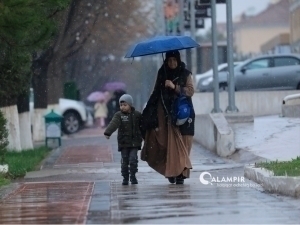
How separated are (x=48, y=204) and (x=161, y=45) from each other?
3497 millimetres

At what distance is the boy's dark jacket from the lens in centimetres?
1530

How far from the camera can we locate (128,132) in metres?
15.3

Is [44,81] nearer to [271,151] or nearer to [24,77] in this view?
[24,77]

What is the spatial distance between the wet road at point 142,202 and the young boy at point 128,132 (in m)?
0.33

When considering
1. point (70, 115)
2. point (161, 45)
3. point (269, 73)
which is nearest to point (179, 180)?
point (161, 45)

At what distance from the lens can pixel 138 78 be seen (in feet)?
271

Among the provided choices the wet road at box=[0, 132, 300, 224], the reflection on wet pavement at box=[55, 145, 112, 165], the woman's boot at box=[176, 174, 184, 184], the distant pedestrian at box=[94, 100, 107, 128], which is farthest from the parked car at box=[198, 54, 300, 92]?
the woman's boot at box=[176, 174, 184, 184]

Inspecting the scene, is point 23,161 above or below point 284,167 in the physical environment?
below

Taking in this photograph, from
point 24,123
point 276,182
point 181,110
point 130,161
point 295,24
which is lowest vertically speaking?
point 276,182

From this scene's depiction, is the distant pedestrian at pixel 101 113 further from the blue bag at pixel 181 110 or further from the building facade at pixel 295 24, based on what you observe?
the blue bag at pixel 181 110

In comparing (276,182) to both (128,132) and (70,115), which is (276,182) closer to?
(128,132)

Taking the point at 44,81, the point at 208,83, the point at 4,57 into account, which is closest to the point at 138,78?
the point at 208,83

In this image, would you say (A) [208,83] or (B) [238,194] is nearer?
(B) [238,194]

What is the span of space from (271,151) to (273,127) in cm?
427
